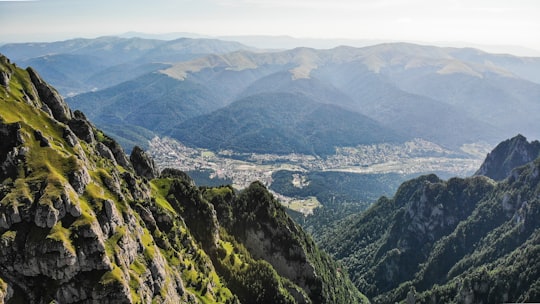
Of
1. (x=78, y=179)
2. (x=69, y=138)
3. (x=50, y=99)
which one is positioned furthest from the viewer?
(x=50, y=99)

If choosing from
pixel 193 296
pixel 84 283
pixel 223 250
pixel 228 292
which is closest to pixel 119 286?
pixel 84 283

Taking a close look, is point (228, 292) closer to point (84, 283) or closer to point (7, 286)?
point (84, 283)

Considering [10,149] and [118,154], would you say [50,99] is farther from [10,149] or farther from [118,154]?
[10,149]

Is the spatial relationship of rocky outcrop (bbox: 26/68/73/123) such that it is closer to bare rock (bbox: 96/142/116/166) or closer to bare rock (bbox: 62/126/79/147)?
bare rock (bbox: 96/142/116/166)

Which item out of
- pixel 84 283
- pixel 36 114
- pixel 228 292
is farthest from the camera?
pixel 228 292

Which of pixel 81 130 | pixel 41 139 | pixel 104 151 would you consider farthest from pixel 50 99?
pixel 41 139

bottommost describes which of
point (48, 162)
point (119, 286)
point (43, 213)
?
point (119, 286)

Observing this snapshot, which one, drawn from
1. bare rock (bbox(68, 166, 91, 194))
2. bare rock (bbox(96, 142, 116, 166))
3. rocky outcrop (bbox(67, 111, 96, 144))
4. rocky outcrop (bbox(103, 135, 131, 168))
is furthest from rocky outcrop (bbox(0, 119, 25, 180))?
rocky outcrop (bbox(103, 135, 131, 168))

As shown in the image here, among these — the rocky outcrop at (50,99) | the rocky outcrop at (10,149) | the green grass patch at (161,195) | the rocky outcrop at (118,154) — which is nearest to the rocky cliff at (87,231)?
the rocky outcrop at (10,149)
